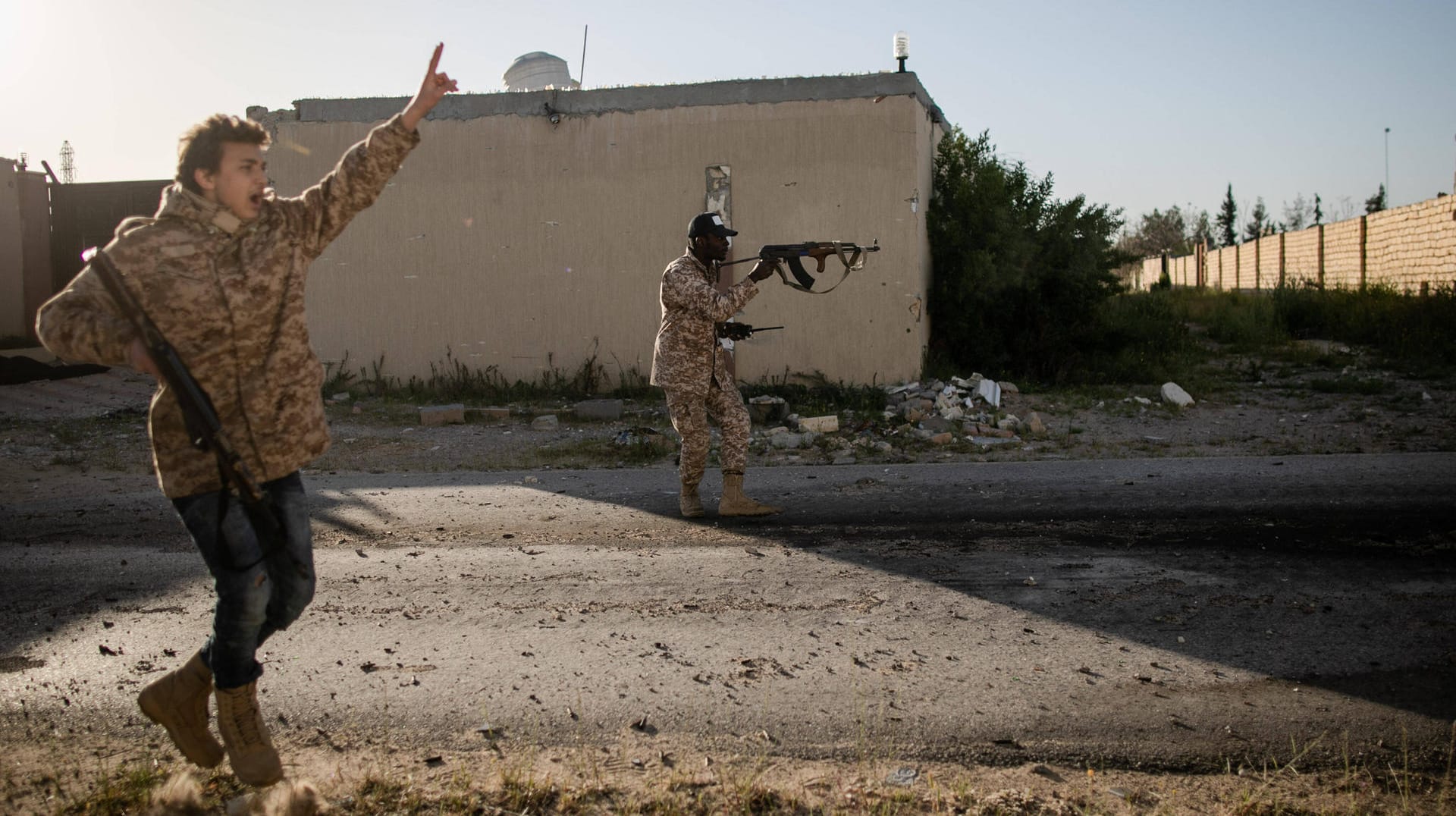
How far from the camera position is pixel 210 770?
2951 millimetres

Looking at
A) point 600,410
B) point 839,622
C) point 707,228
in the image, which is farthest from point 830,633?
point 600,410

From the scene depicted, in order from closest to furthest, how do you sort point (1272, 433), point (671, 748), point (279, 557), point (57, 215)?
point (279, 557)
point (671, 748)
point (1272, 433)
point (57, 215)

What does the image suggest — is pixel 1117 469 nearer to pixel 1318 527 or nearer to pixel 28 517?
pixel 1318 527

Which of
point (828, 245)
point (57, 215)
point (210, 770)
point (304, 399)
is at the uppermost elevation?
point (57, 215)

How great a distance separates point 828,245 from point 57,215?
14.8 metres

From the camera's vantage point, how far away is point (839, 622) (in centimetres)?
407

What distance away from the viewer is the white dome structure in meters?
13.6

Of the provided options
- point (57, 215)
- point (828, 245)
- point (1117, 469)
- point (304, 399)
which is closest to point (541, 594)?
point (304, 399)

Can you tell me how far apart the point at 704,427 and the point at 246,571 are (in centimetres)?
361

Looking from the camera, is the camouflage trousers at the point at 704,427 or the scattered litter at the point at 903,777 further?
the camouflage trousers at the point at 704,427

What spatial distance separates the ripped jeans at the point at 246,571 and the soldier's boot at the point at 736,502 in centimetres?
337

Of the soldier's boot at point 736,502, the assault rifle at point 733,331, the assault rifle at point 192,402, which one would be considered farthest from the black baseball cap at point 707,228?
the assault rifle at point 192,402

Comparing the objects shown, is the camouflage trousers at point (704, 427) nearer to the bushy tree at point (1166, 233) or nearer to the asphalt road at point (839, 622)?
the asphalt road at point (839, 622)

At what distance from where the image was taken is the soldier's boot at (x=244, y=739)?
273cm
